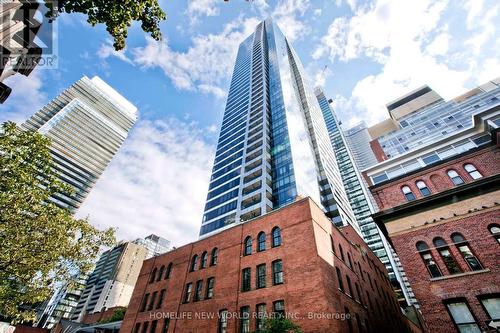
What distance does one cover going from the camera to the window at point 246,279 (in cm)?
1869

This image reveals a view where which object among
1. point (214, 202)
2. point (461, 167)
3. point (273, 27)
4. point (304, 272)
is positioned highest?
point (273, 27)

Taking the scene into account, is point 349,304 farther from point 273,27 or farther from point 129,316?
point 273,27

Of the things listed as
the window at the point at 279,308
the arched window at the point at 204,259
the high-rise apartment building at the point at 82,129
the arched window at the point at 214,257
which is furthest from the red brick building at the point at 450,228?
the high-rise apartment building at the point at 82,129

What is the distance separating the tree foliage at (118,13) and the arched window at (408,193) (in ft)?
67.6

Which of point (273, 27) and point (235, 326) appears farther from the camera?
point (273, 27)

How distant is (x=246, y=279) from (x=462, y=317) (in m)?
13.5

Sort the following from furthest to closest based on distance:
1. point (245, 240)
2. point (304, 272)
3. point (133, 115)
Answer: point (133, 115) < point (245, 240) < point (304, 272)

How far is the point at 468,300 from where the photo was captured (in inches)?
538

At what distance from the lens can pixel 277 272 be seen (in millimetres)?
17688

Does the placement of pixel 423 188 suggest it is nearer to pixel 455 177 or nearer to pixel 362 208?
pixel 455 177

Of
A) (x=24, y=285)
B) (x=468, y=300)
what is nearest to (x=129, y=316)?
(x=24, y=285)

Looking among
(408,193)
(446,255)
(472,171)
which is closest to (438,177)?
(472,171)

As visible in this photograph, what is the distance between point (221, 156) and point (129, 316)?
49.8 metres

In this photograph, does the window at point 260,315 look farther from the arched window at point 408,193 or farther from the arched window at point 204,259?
the arched window at point 408,193
